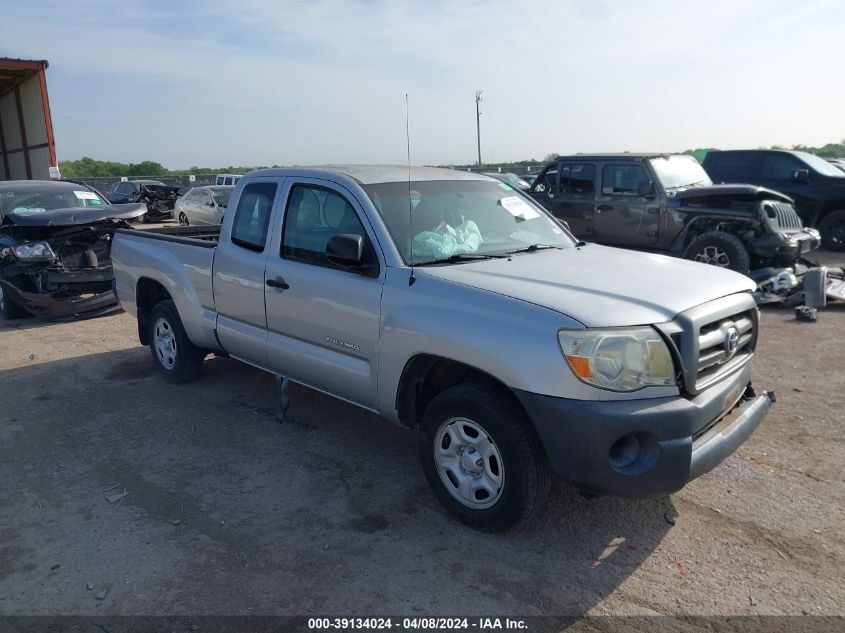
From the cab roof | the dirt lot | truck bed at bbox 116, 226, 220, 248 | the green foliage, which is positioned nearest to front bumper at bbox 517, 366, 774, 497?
the dirt lot

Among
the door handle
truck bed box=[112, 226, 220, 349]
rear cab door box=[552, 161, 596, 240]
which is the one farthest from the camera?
rear cab door box=[552, 161, 596, 240]

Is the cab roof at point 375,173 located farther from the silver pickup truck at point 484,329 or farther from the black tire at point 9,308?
the black tire at point 9,308

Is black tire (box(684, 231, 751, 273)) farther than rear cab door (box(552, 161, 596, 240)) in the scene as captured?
No

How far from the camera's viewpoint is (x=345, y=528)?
12.1ft

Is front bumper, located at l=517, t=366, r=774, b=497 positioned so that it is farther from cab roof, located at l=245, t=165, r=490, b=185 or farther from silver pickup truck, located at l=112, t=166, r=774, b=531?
cab roof, located at l=245, t=165, r=490, b=185

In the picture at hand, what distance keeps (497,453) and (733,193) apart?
23.1 ft

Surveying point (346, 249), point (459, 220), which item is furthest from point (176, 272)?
point (459, 220)

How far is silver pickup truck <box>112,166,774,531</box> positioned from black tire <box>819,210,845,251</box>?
32.8 feet

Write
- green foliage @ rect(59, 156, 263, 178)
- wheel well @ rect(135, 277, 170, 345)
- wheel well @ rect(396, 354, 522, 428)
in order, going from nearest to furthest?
1. wheel well @ rect(396, 354, 522, 428)
2. wheel well @ rect(135, 277, 170, 345)
3. green foliage @ rect(59, 156, 263, 178)

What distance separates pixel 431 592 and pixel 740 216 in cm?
750

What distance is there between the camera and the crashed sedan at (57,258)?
27.5 ft

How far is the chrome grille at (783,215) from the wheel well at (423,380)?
267 inches

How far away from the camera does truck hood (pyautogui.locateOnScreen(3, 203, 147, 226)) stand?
8.37 meters

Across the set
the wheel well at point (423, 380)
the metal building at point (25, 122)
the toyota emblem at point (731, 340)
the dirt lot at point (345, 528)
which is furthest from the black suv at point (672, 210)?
the metal building at point (25, 122)
